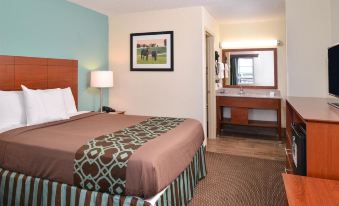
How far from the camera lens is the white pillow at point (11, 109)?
2.51 meters

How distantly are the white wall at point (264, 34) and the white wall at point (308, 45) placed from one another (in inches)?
62.7

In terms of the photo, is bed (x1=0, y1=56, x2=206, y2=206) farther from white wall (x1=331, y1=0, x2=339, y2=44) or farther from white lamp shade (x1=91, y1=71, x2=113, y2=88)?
white wall (x1=331, y1=0, x2=339, y2=44)

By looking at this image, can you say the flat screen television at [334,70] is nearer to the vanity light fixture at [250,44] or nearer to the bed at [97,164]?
the bed at [97,164]

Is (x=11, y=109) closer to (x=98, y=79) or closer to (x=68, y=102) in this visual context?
(x=68, y=102)

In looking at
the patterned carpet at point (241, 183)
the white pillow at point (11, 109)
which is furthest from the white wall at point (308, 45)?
the white pillow at point (11, 109)

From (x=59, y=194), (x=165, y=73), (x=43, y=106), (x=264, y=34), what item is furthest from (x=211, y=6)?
(x=59, y=194)

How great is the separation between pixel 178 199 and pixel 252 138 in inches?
125

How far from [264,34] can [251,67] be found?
2.38ft

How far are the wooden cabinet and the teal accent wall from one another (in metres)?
2.41

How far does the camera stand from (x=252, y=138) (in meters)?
4.88

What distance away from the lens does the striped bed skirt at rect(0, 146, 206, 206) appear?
5.75 feet

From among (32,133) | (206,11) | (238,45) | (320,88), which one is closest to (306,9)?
(320,88)

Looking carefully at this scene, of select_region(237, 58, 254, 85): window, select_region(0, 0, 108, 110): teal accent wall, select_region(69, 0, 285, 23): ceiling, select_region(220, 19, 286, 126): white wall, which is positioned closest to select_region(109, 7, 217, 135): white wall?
select_region(69, 0, 285, 23): ceiling

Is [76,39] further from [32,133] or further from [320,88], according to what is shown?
[320,88]
